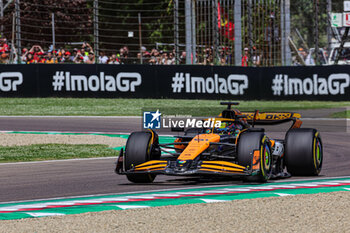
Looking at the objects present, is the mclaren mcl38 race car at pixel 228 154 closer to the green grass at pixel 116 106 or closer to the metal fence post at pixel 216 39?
the green grass at pixel 116 106

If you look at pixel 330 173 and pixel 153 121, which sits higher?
pixel 153 121

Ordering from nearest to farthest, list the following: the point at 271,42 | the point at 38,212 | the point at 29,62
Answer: the point at 38,212, the point at 29,62, the point at 271,42

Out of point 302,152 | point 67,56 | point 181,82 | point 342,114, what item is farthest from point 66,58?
point 302,152

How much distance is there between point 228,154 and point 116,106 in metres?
14.8

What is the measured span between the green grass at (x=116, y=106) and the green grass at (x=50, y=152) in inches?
319

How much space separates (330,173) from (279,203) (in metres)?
3.03

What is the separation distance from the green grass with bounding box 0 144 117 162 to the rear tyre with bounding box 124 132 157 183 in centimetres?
378

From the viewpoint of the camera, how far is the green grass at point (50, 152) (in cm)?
1341

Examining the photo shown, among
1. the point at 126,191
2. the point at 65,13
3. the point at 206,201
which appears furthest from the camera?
the point at 65,13

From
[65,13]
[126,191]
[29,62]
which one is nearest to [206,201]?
[126,191]

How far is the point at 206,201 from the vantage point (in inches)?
320

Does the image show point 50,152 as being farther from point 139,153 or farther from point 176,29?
point 176,29

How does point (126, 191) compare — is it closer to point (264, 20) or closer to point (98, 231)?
point (98, 231)

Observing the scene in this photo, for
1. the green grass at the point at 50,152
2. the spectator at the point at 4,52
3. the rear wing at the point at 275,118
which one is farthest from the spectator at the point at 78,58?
the rear wing at the point at 275,118
